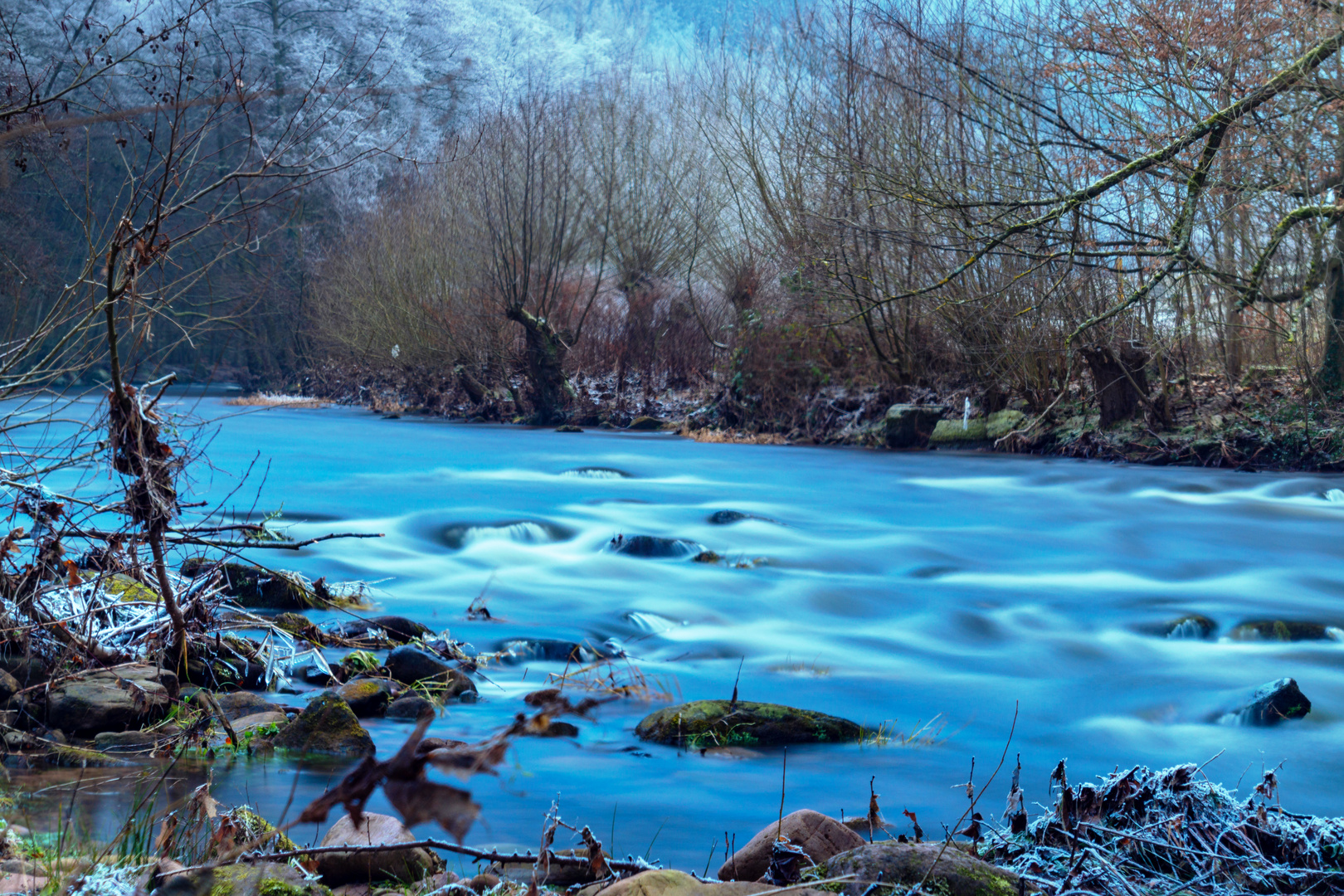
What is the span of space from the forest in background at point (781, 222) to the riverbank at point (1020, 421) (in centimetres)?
7

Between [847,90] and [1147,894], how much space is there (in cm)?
1642

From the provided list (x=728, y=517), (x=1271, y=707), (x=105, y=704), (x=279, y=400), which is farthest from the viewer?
(x=279, y=400)

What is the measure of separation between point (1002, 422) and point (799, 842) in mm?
14027

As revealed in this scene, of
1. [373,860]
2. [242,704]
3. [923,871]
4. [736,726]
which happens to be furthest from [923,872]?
[242,704]

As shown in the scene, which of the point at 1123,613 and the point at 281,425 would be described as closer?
the point at 1123,613

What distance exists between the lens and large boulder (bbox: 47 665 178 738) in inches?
164

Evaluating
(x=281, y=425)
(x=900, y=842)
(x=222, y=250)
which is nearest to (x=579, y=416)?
(x=281, y=425)

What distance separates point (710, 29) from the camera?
25.9 metres

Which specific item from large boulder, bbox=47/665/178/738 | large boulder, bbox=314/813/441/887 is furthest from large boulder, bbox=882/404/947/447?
large boulder, bbox=314/813/441/887

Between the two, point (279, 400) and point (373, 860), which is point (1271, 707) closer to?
point (373, 860)

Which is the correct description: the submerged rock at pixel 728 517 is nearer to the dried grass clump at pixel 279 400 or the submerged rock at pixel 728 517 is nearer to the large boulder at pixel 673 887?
the large boulder at pixel 673 887

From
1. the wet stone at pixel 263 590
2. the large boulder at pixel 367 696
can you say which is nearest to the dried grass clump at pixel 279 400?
the wet stone at pixel 263 590

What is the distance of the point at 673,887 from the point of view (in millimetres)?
2264

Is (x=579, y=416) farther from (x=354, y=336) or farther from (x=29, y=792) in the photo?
(x=29, y=792)
